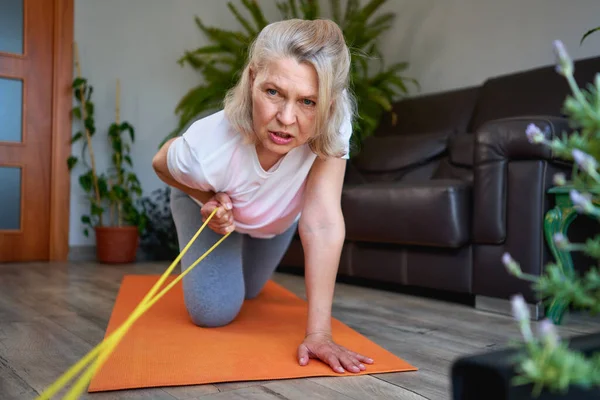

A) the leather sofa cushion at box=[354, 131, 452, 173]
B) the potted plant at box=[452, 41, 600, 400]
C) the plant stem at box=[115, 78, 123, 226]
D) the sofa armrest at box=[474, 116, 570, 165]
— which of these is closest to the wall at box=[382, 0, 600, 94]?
the leather sofa cushion at box=[354, 131, 452, 173]

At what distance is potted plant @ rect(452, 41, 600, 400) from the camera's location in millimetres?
363

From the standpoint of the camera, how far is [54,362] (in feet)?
3.97

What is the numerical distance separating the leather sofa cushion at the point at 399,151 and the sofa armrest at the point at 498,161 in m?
0.81

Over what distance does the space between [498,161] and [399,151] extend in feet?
3.26

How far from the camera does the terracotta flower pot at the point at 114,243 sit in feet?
10.9

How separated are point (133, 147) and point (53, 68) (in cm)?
66

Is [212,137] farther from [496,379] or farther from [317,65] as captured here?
[496,379]

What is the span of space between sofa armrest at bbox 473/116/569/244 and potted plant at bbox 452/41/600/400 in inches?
51.8

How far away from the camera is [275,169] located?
138cm

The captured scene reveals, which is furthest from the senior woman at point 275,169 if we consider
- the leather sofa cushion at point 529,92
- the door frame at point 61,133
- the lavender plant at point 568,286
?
the door frame at point 61,133

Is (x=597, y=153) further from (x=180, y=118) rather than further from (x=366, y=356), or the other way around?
(x=180, y=118)

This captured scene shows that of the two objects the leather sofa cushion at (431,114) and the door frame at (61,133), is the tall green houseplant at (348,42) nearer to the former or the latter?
the leather sofa cushion at (431,114)

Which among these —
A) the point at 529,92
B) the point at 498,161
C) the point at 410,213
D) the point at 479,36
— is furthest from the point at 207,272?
the point at 479,36

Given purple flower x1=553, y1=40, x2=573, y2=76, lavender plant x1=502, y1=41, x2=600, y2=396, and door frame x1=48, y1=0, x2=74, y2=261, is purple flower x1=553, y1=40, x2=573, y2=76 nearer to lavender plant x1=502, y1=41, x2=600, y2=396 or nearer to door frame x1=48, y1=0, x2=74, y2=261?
lavender plant x1=502, y1=41, x2=600, y2=396
